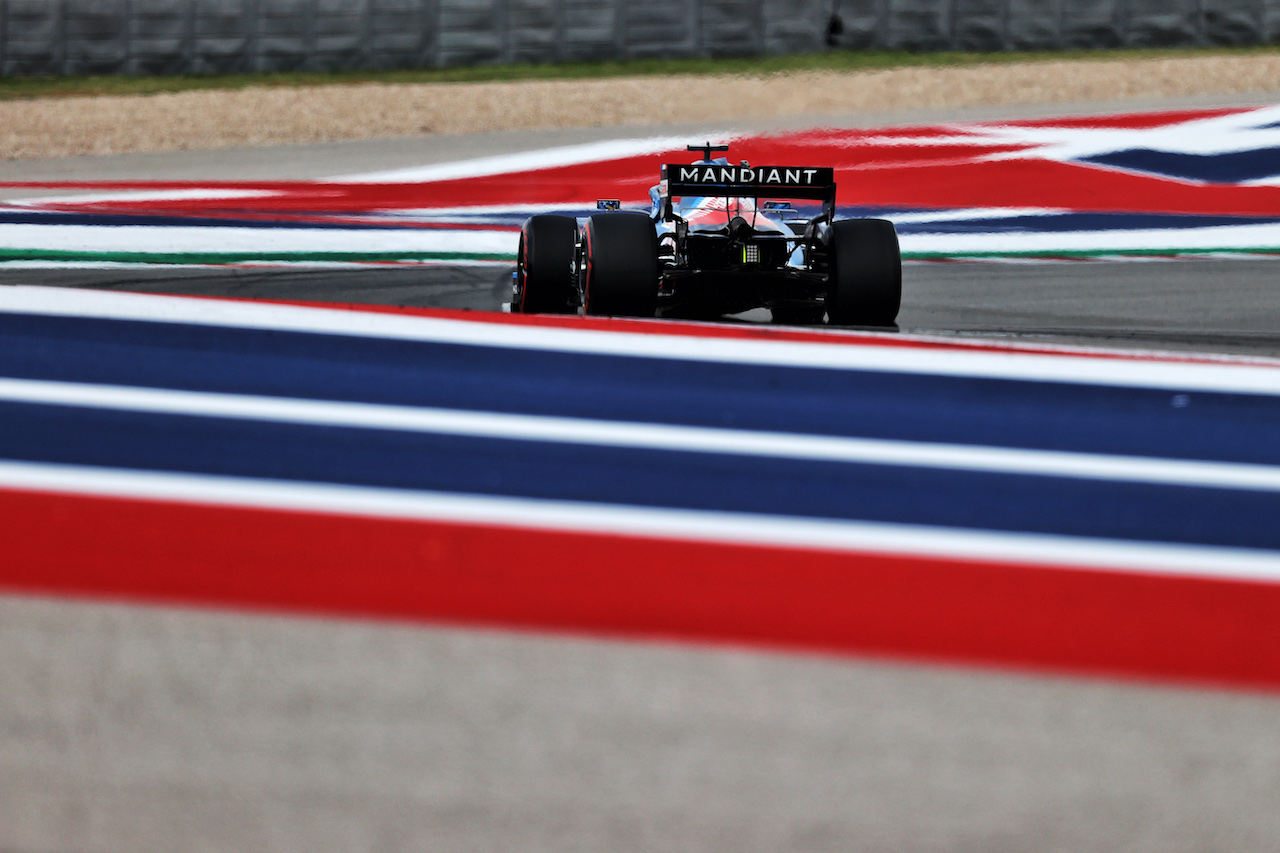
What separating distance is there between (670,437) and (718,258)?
2666mm

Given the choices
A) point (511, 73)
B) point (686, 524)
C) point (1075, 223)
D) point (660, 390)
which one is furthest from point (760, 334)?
point (511, 73)

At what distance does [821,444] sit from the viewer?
430 cm

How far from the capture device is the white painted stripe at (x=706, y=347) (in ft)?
17.1

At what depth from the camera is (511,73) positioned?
17.1 metres

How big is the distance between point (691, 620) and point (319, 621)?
80cm

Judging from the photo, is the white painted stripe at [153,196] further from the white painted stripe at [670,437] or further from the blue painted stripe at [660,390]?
the white painted stripe at [670,437]

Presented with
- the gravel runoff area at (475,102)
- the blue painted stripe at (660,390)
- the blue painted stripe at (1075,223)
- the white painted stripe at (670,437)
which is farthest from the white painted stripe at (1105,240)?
the white painted stripe at (670,437)

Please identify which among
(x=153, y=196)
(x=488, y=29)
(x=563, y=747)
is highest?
(x=488, y=29)

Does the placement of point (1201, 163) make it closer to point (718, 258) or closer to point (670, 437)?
point (718, 258)

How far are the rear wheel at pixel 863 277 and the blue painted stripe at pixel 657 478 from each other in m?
2.57

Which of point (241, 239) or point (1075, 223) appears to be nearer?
point (241, 239)

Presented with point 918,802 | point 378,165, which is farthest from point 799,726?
point 378,165

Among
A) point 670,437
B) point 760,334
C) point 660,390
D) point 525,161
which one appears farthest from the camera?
point 525,161

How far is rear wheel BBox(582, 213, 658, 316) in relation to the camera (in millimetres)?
6453
